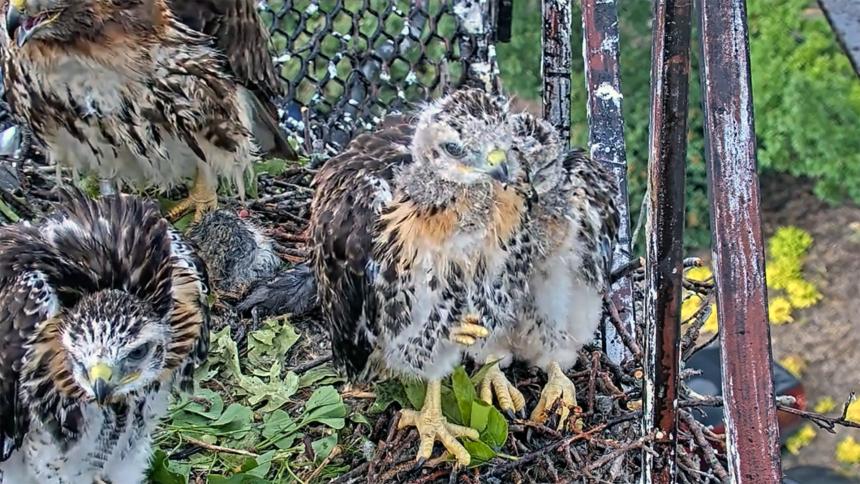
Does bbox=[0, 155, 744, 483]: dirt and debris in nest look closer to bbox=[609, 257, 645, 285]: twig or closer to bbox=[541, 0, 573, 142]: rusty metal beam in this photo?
bbox=[609, 257, 645, 285]: twig

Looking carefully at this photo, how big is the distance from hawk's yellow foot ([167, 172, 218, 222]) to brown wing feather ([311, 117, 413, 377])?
120cm

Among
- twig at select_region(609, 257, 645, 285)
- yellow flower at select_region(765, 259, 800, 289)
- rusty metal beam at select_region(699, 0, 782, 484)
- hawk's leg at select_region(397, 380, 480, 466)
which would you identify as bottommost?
yellow flower at select_region(765, 259, 800, 289)

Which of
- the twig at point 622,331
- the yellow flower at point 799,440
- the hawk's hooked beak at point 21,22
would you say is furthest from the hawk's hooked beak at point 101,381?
the yellow flower at point 799,440

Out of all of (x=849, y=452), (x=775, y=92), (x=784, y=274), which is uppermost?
(x=775, y=92)

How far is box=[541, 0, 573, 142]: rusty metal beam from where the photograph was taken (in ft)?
13.1

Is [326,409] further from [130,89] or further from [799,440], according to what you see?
[799,440]

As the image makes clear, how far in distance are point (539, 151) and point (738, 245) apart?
1187 millimetres

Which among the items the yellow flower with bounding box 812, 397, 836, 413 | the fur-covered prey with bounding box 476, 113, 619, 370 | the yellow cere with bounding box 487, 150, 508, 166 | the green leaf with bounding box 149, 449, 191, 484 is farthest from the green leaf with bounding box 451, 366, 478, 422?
the yellow flower with bounding box 812, 397, 836, 413

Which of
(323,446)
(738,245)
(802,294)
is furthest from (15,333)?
(802,294)

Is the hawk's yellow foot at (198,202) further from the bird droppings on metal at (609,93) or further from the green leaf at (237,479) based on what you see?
the bird droppings on metal at (609,93)

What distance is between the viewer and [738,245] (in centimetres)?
182

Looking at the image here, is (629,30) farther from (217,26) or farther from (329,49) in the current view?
(217,26)

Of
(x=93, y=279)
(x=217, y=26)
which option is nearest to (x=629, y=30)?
(x=217, y=26)

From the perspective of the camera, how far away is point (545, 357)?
3.32 meters
